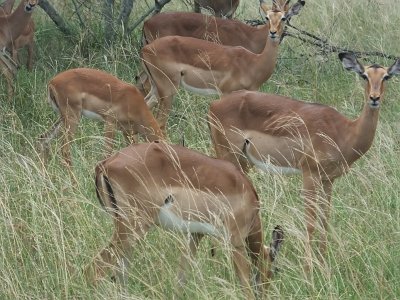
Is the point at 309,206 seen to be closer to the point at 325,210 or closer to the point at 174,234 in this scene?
the point at 325,210

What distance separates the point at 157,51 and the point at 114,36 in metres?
1.41

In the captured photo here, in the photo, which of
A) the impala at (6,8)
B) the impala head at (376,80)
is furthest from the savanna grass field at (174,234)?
the impala at (6,8)

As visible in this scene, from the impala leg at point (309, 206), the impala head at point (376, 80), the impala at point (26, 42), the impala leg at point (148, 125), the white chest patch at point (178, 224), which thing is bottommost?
the impala at point (26, 42)

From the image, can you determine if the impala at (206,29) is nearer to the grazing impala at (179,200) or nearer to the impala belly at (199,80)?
the impala belly at (199,80)

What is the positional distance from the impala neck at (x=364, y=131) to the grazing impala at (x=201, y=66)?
6.80 ft

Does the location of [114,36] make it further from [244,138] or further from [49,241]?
[49,241]

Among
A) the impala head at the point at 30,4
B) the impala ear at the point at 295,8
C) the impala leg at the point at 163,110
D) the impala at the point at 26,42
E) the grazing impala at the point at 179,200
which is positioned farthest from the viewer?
the impala at the point at 26,42

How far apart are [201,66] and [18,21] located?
7.70 ft

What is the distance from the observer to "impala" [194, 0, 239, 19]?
9.89 metres

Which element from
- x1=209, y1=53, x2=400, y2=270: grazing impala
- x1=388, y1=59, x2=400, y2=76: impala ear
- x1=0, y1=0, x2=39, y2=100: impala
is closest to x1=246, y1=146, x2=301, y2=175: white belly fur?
x1=209, y1=53, x2=400, y2=270: grazing impala

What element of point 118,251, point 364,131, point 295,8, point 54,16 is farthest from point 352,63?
point 54,16

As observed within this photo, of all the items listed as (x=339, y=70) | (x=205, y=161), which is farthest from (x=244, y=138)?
(x=339, y=70)

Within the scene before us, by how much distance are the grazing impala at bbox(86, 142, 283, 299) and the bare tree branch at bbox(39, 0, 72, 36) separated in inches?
172

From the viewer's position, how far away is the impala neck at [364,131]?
5629 millimetres
